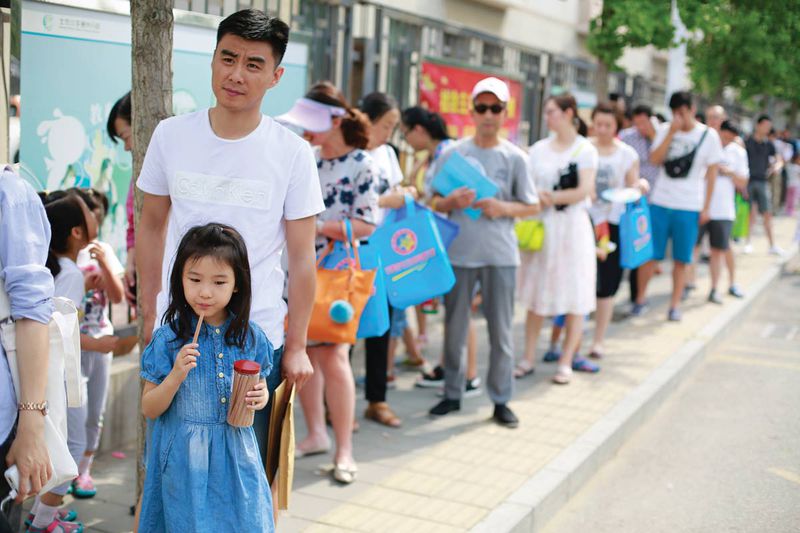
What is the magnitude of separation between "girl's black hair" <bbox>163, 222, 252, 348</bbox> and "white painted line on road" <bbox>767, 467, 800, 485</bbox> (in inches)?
148

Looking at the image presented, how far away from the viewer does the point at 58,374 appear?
295 cm

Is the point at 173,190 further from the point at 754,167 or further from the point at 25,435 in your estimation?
the point at 754,167

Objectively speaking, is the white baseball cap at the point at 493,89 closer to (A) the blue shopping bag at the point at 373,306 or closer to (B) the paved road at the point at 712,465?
(A) the blue shopping bag at the point at 373,306

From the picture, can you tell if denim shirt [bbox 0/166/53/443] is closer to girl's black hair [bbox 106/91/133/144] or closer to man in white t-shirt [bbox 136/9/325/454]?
man in white t-shirt [bbox 136/9/325/454]

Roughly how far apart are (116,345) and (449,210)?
2.33 metres

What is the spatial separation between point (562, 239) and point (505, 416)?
161 cm

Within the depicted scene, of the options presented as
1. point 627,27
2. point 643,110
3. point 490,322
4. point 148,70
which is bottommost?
point 490,322

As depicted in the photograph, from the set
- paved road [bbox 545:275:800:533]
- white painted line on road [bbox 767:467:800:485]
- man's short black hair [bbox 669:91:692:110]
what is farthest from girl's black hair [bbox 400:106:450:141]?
man's short black hair [bbox 669:91:692:110]

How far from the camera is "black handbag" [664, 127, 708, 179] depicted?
966cm

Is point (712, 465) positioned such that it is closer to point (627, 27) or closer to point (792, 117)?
point (627, 27)

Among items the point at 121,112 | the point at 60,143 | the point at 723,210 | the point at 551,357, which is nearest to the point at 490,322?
the point at 551,357

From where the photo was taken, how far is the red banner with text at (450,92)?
9008mm

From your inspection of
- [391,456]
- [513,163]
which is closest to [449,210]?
[513,163]

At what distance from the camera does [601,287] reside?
323 inches
